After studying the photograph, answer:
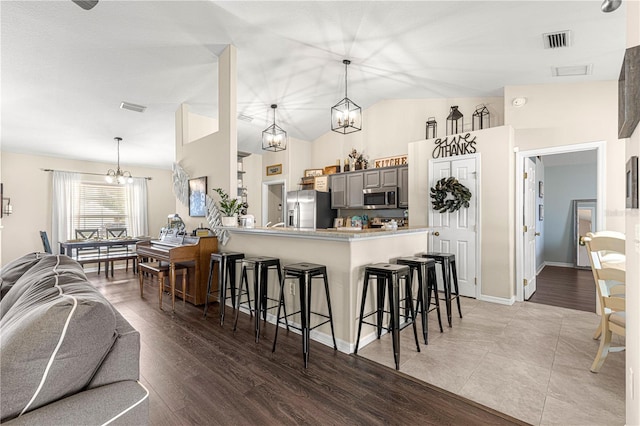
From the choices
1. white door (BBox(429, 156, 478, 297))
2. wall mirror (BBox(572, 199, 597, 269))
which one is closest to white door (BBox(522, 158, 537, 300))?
white door (BBox(429, 156, 478, 297))

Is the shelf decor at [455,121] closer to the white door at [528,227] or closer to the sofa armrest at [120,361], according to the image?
the white door at [528,227]

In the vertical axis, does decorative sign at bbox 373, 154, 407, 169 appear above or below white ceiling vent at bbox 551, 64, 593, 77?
below

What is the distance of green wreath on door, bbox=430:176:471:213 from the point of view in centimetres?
439

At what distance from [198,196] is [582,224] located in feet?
26.3

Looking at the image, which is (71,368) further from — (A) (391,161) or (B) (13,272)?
(A) (391,161)

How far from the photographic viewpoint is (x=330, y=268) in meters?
2.85

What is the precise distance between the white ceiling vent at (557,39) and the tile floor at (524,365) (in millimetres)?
3002

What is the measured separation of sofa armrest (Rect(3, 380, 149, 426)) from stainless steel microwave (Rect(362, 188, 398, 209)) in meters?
4.99

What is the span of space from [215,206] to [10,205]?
529cm

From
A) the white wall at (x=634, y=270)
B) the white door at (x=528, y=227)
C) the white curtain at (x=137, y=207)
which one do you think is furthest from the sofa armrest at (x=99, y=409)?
the white curtain at (x=137, y=207)

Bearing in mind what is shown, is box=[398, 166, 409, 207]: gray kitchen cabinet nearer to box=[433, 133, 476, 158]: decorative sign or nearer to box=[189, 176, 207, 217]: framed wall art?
box=[433, 133, 476, 158]: decorative sign

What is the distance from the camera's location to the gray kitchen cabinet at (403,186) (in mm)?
5365

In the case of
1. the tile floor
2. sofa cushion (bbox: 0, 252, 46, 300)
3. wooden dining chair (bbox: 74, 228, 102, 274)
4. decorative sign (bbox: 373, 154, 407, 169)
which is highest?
decorative sign (bbox: 373, 154, 407, 169)

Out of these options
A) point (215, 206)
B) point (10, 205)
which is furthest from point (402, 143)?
point (10, 205)
